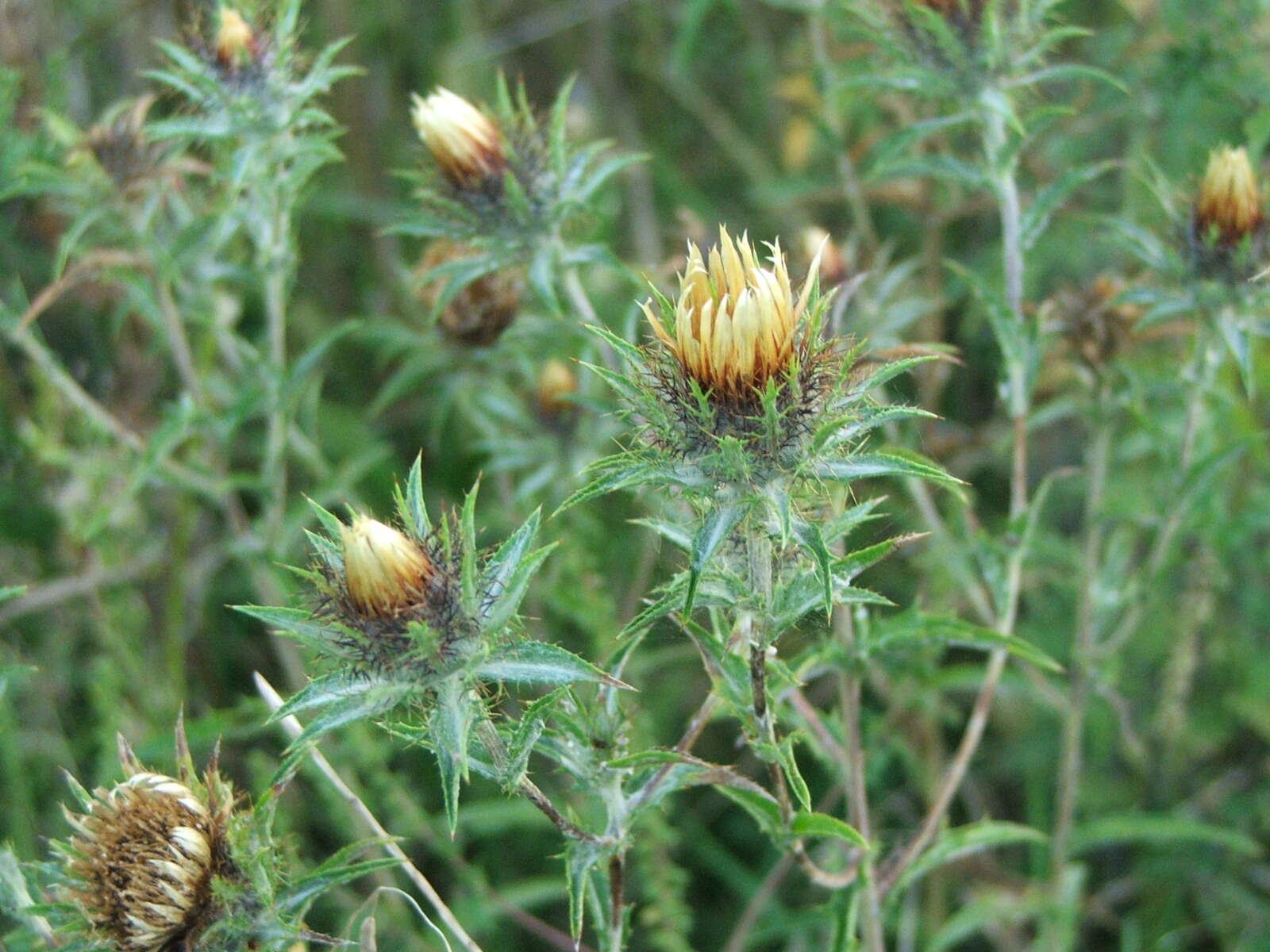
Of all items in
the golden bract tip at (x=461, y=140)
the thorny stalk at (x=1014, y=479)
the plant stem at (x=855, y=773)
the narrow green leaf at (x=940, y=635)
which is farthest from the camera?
the golden bract tip at (x=461, y=140)

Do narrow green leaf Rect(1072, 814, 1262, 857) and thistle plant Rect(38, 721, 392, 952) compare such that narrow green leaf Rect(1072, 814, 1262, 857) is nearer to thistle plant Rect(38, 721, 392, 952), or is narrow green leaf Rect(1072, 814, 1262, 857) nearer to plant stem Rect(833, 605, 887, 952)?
plant stem Rect(833, 605, 887, 952)

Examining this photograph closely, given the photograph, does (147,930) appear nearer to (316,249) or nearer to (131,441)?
(131,441)

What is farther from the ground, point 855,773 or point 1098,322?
point 1098,322

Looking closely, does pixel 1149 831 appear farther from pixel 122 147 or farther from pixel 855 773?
pixel 122 147

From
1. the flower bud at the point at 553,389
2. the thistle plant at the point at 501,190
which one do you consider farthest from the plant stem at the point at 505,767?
the flower bud at the point at 553,389

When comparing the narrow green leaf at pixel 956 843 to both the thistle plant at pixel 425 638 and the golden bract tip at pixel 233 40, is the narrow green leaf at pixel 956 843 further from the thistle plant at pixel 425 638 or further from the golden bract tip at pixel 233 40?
the golden bract tip at pixel 233 40

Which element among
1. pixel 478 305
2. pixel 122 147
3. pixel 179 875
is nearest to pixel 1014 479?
pixel 478 305

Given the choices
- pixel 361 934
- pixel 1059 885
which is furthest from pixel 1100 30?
pixel 361 934

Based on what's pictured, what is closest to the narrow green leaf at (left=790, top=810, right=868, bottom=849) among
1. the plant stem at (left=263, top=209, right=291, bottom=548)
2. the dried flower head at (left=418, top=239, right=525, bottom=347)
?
the dried flower head at (left=418, top=239, right=525, bottom=347)
